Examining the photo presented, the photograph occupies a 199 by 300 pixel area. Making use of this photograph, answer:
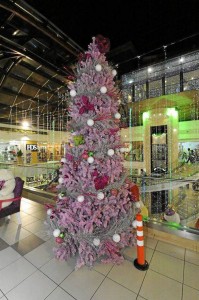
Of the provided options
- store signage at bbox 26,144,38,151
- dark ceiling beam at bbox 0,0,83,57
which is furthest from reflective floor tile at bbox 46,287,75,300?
store signage at bbox 26,144,38,151

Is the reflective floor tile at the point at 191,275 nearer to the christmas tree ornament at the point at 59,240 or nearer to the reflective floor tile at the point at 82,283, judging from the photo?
the reflective floor tile at the point at 82,283

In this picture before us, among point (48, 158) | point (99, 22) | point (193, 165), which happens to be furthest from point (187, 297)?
point (48, 158)

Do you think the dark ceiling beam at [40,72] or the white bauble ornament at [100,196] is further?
the dark ceiling beam at [40,72]

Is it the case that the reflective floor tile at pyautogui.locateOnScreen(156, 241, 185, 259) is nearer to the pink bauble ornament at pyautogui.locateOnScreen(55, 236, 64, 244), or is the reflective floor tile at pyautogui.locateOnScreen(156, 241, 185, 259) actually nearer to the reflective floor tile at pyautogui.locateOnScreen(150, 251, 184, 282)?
the reflective floor tile at pyautogui.locateOnScreen(150, 251, 184, 282)

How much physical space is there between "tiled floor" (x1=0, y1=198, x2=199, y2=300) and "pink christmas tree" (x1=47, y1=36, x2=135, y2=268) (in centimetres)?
15

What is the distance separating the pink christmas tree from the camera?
1.84m

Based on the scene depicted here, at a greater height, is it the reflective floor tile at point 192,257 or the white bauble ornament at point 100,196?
the white bauble ornament at point 100,196

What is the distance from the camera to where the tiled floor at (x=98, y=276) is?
1.55m

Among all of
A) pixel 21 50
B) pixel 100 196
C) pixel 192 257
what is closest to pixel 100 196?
pixel 100 196

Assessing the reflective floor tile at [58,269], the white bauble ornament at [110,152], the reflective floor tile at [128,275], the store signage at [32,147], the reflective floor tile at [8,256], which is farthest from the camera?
the store signage at [32,147]

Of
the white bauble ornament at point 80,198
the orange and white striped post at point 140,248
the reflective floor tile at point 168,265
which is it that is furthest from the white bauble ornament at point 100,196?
the reflective floor tile at point 168,265

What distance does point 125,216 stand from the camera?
1999 millimetres

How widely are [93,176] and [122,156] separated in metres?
0.47

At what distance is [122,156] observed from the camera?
206 centimetres
